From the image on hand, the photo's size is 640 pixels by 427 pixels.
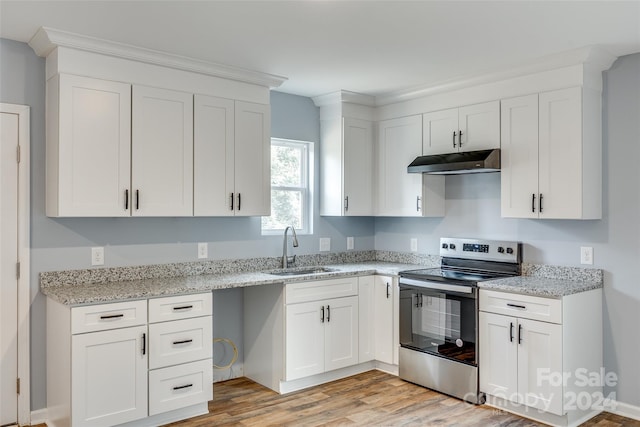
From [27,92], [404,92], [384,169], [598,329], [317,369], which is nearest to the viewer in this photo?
[27,92]

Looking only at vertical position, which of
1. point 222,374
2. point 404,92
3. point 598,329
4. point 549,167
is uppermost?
point 404,92

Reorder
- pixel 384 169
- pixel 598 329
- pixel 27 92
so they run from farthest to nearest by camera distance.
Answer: pixel 384 169 → pixel 598 329 → pixel 27 92

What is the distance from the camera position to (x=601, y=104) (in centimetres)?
343

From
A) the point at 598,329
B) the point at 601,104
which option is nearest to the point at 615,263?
the point at 598,329

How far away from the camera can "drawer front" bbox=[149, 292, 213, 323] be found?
10.0 ft

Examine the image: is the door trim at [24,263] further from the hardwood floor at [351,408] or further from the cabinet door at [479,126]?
the cabinet door at [479,126]

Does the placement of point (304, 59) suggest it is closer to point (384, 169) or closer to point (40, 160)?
point (384, 169)

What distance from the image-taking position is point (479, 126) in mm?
3848

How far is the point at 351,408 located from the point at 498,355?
42.1 inches

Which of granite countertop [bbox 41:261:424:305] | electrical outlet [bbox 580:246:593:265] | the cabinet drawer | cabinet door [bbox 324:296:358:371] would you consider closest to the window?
granite countertop [bbox 41:261:424:305]

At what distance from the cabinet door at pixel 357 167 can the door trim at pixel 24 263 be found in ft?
8.08

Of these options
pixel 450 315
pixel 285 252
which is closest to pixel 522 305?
pixel 450 315

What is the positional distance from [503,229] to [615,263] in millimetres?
822

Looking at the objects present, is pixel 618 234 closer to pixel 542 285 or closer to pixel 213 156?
pixel 542 285
